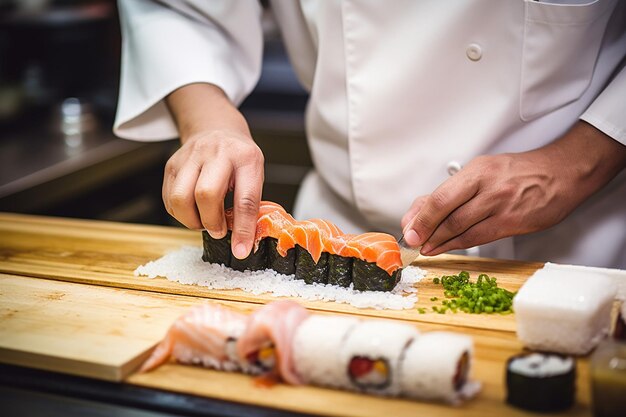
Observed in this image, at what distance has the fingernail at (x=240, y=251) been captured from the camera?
5.80ft

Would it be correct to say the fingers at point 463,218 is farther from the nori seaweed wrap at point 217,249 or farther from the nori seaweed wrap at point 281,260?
the nori seaweed wrap at point 217,249

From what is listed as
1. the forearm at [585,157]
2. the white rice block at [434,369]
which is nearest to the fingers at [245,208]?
the white rice block at [434,369]

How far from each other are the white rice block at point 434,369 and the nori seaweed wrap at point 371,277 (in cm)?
44

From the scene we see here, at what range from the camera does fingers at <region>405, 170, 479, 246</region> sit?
5.78 ft

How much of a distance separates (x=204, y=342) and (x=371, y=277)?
0.48 m

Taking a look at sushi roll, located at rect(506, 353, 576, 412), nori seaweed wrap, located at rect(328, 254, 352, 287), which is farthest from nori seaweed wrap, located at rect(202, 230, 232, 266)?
sushi roll, located at rect(506, 353, 576, 412)

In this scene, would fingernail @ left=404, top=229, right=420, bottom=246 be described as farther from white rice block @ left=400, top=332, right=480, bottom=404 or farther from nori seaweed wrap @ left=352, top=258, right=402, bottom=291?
white rice block @ left=400, top=332, right=480, bottom=404

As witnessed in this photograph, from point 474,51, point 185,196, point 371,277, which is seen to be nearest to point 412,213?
point 371,277

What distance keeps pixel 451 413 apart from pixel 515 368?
0.13 meters

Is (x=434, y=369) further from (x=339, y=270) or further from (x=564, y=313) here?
(x=339, y=270)

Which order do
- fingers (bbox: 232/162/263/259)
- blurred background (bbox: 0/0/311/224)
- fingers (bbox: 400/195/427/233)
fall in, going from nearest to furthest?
fingers (bbox: 232/162/263/259)
fingers (bbox: 400/195/427/233)
blurred background (bbox: 0/0/311/224)

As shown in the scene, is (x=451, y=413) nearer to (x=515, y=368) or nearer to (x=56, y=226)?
(x=515, y=368)

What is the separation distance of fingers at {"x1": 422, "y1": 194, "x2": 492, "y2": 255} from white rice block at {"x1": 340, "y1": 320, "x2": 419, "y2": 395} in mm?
560

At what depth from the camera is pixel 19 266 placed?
1976mm
